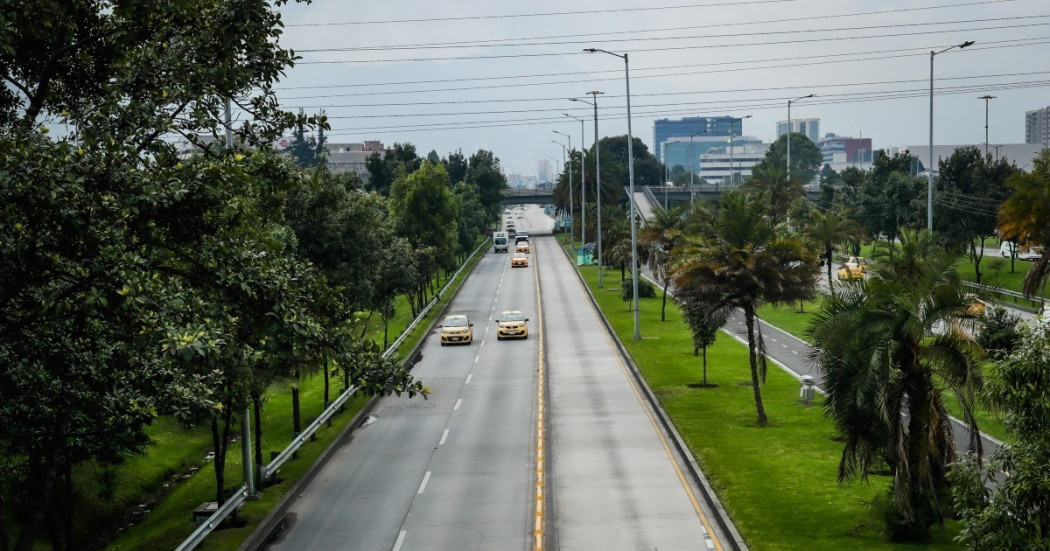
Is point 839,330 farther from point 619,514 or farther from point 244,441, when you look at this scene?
point 244,441

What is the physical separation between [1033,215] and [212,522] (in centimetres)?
3277

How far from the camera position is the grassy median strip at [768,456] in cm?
2097

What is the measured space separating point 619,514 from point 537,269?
71550mm

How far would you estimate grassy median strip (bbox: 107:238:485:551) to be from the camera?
23.5m

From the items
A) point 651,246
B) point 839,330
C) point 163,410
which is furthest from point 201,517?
point 651,246

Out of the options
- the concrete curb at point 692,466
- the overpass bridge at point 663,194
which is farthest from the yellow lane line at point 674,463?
the overpass bridge at point 663,194

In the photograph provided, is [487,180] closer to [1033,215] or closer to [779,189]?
[779,189]

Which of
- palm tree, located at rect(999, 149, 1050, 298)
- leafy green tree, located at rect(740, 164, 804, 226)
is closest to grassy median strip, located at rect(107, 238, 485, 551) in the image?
palm tree, located at rect(999, 149, 1050, 298)

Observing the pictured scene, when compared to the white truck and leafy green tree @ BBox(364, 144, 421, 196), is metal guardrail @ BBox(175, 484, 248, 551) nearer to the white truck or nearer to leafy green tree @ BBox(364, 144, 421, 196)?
leafy green tree @ BBox(364, 144, 421, 196)

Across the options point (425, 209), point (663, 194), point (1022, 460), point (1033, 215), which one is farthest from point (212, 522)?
point (663, 194)

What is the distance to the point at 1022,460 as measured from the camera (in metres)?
12.4

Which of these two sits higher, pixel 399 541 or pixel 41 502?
pixel 41 502

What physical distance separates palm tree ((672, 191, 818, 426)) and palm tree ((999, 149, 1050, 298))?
1314 centimetres

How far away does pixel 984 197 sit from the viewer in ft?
230
